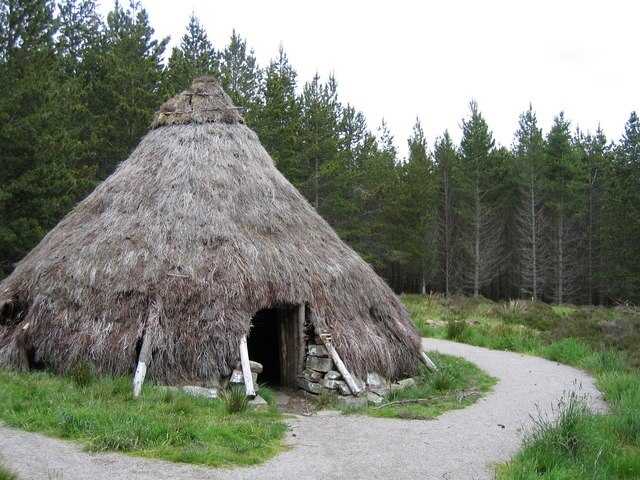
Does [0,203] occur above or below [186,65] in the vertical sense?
below

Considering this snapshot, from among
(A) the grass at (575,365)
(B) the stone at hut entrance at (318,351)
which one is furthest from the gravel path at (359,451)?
(B) the stone at hut entrance at (318,351)

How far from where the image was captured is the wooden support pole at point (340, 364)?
A: 962 centimetres

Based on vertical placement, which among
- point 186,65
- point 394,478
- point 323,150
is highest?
point 186,65

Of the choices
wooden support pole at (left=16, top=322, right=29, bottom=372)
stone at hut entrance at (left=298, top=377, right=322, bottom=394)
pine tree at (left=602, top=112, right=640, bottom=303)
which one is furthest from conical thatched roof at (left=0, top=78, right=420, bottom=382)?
pine tree at (left=602, top=112, right=640, bottom=303)

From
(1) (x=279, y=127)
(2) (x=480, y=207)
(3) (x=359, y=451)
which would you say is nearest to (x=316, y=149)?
(1) (x=279, y=127)

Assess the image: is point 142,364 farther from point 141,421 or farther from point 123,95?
point 123,95

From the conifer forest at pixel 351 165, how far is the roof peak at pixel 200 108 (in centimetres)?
689

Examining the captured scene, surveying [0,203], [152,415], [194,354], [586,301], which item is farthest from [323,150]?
[152,415]

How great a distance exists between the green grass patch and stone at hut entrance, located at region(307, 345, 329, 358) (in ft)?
4.19

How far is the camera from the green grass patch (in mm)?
9117

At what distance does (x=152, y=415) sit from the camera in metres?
7.39

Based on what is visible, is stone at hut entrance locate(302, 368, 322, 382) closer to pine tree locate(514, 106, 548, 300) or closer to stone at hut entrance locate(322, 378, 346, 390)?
stone at hut entrance locate(322, 378, 346, 390)

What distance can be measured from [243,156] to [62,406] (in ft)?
22.3

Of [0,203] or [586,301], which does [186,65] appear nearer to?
[0,203]
